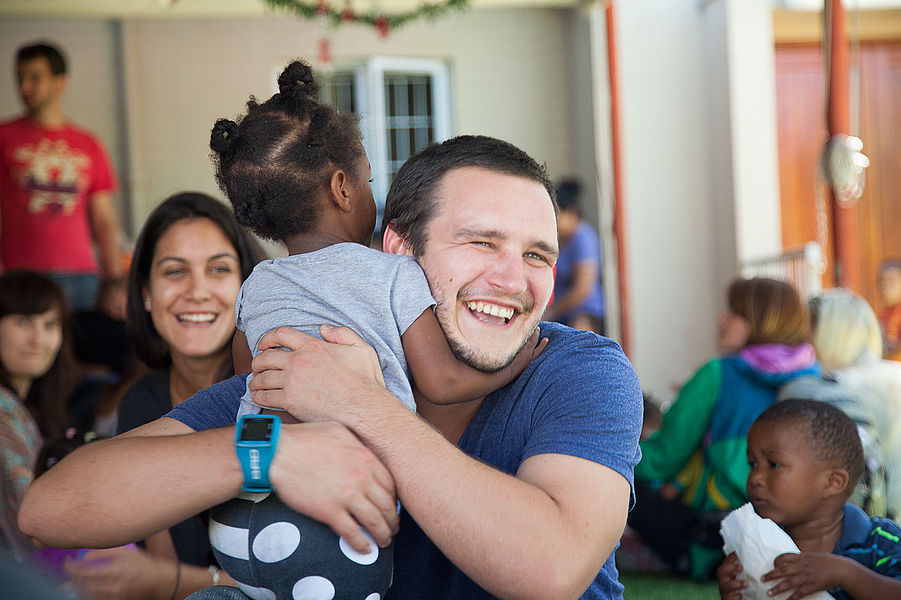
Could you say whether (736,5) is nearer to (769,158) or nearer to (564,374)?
(769,158)

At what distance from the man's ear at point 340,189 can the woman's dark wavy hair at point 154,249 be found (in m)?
0.98

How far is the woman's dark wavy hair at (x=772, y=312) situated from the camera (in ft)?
12.8

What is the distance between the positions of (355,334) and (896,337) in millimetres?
5811

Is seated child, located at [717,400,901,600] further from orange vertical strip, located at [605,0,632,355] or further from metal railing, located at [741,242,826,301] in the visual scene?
orange vertical strip, located at [605,0,632,355]

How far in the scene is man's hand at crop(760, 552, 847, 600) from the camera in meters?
2.23

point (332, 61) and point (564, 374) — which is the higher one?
point (332, 61)

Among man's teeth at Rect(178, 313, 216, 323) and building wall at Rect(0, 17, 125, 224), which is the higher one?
building wall at Rect(0, 17, 125, 224)

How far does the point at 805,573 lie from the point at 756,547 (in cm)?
12

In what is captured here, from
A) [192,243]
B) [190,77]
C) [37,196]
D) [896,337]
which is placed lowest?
[896,337]

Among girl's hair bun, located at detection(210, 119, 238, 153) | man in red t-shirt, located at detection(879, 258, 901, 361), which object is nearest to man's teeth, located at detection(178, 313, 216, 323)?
girl's hair bun, located at detection(210, 119, 238, 153)

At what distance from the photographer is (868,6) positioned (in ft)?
26.0

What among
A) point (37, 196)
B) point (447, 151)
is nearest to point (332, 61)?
point (37, 196)

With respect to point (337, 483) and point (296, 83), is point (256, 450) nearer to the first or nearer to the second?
point (337, 483)

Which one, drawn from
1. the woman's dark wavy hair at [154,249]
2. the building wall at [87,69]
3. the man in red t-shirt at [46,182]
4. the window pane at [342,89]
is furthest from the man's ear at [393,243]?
the window pane at [342,89]
